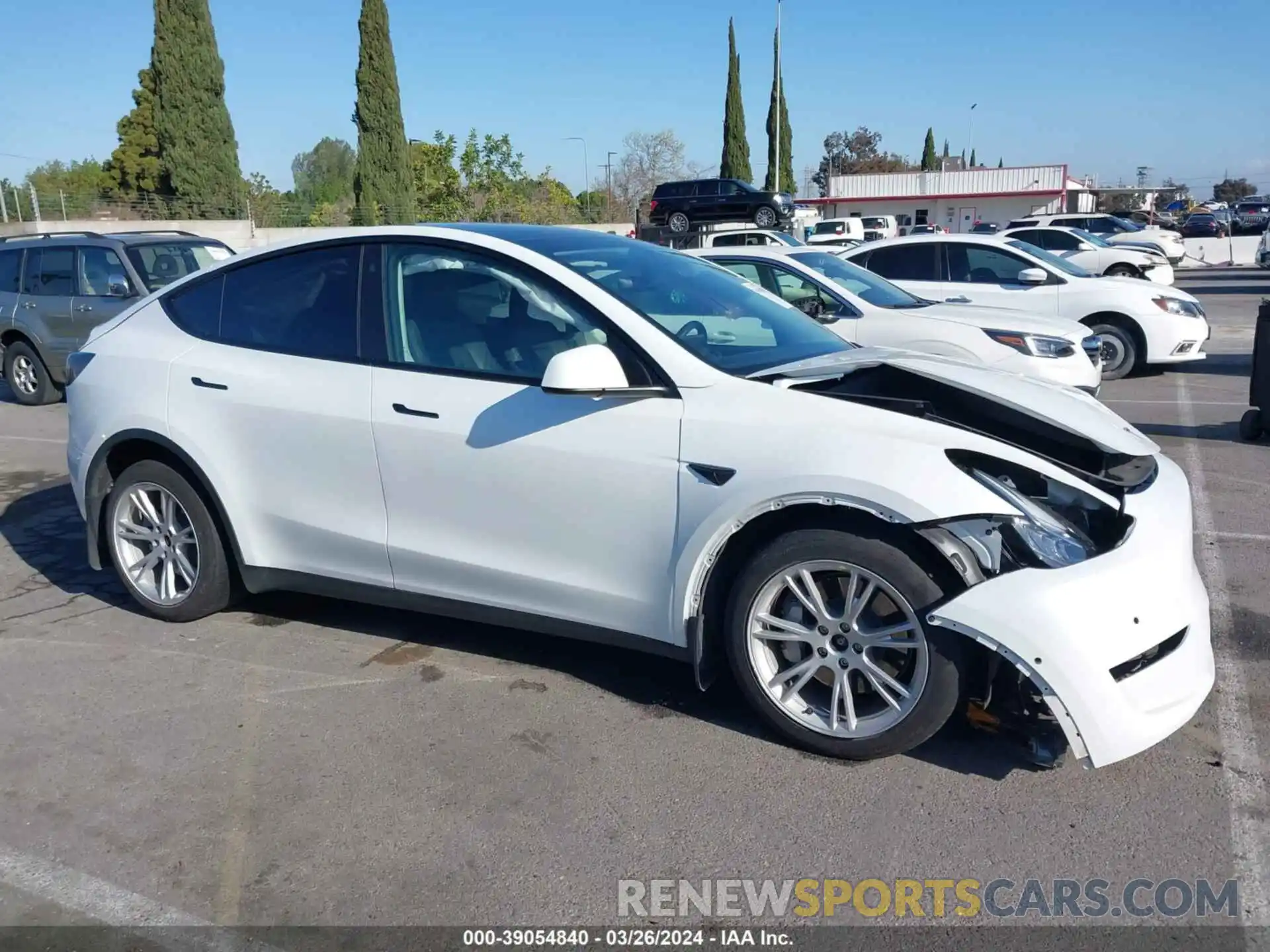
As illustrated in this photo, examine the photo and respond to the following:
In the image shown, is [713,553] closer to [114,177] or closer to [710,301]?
[710,301]

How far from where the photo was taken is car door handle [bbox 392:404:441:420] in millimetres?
4047

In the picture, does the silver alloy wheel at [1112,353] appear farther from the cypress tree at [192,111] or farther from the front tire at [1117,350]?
the cypress tree at [192,111]

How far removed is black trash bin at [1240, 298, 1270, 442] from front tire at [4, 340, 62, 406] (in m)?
12.0

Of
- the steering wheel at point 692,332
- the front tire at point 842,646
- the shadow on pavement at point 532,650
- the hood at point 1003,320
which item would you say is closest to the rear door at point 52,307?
the shadow on pavement at point 532,650

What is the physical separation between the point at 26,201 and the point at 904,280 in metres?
29.0

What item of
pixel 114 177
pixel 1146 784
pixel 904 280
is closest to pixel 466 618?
pixel 1146 784

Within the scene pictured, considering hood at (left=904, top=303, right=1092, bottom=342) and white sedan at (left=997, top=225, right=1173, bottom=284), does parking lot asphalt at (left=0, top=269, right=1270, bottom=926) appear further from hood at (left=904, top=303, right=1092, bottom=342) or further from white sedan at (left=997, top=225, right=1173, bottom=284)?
white sedan at (left=997, top=225, right=1173, bottom=284)

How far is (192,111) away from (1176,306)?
3075cm

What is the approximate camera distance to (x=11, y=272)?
12305 mm

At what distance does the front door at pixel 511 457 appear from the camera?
3.73 m

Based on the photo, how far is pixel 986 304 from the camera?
12.3 meters

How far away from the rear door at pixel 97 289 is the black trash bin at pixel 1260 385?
10724mm

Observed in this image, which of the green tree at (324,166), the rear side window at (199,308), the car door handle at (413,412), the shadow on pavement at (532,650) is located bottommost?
the shadow on pavement at (532,650)

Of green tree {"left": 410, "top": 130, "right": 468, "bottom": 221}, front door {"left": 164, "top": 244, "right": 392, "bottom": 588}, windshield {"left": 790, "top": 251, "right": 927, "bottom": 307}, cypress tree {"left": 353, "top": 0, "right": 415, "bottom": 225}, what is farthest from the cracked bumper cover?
green tree {"left": 410, "top": 130, "right": 468, "bottom": 221}
